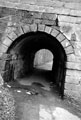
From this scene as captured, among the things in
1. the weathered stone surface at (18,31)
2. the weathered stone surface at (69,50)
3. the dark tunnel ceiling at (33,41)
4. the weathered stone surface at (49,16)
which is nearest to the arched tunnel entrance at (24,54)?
the dark tunnel ceiling at (33,41)

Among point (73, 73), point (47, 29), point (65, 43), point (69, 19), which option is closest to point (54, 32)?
point (47, 29)

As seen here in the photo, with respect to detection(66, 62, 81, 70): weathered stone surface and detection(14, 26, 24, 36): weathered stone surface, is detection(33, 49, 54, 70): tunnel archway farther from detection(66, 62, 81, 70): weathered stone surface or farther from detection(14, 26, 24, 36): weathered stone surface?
detection(66, 62, 81, 70): weathered stone surface

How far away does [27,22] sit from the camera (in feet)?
17.4

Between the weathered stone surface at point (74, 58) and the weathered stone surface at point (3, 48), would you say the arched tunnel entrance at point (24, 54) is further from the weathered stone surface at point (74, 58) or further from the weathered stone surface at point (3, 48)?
the weathered stone surface at point (74, 58)

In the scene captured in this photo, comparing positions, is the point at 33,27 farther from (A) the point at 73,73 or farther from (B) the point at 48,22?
(A) the point at 73,73

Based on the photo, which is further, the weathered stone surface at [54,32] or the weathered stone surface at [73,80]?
the weathered stone surface at [54,32]

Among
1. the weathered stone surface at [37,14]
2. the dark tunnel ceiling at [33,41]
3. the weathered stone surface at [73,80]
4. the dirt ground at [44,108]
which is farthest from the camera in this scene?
the dark tunnel ceiling at [33,41]

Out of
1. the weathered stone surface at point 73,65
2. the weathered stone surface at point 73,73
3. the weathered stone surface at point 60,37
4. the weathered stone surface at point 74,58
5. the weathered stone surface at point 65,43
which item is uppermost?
the weathered stone surface at point 60,37

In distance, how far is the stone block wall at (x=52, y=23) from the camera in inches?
197

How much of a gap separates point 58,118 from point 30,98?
1399 mm

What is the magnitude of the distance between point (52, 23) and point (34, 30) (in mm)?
766

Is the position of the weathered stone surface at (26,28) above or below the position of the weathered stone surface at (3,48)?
above

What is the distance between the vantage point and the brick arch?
5.07m

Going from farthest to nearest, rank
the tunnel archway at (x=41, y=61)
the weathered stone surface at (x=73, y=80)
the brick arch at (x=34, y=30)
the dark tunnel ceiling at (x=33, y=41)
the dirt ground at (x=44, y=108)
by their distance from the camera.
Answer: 1. the tunnel archway at (x=41, y=61)
2. the dark tunnel ceiling at (x=33, y=41)
3. the brick arch at (x=34, y=30)
4. the weathered stone surface at (x=73, y=80)
5. the dirt ground at (x=44, y=108)
